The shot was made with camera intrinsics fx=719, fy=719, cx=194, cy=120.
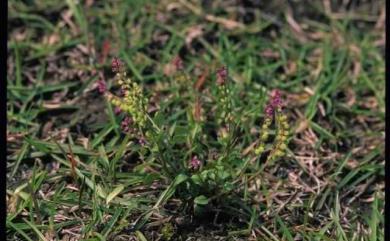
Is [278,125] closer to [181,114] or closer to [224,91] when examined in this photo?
[224,91]

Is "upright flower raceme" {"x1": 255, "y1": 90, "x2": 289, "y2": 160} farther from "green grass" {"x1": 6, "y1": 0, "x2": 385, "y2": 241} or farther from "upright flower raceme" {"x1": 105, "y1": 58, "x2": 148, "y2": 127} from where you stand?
"upright flower raceme" {"x1": 105, "y1": 58, "x2": 148, "y2": 127}

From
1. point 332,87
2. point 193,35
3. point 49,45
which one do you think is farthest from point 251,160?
point 49,45

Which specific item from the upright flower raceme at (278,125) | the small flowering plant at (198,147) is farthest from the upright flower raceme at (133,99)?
the upright flower raceme at (278,125)

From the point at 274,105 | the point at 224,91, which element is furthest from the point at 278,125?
the point at 224,91

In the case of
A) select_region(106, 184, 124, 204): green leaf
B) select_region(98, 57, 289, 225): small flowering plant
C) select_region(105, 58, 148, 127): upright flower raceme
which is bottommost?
select_region(106, 184, 124, 204): green leaf

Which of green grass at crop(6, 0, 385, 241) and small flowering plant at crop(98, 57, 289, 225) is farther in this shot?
green grass at crop(6, 0, 385, 241)

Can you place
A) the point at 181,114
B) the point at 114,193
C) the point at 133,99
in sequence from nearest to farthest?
1. the point at 133,99
2. the point at 114,193
3. the point at 181,114

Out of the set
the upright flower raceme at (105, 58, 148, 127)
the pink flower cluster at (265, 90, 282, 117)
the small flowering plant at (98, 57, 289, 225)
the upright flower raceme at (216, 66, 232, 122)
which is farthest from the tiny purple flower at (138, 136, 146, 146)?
the pink flower cluster at (265, 90, 282, 117)

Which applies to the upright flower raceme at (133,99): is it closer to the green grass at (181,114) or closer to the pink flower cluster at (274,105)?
the green grass at (181,114)

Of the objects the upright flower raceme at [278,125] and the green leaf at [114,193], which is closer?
the upright flower raceme at [278,125]
